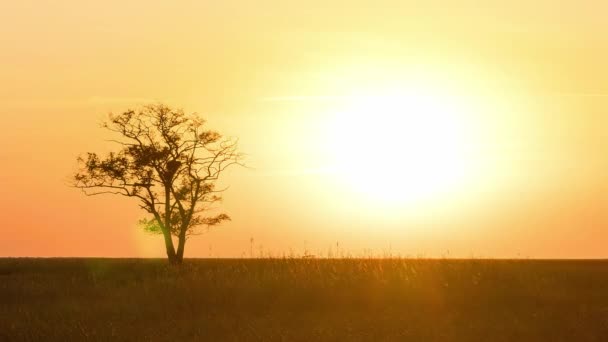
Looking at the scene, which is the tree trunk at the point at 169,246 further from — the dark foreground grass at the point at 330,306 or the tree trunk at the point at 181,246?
the dark foreground grass at the point at 330,306

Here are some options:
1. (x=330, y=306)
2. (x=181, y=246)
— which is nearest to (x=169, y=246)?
(x=181, y=246)

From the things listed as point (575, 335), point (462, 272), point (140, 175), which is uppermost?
point (140, 175)

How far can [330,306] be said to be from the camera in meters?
19.8

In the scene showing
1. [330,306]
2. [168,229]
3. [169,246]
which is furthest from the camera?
[169,246]

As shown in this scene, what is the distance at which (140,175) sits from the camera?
45375 mm

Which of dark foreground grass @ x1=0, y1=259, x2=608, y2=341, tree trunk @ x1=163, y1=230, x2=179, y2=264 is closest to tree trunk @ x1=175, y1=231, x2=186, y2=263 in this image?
tree trunk @ x1=163, y1=230, x2=179, y2=264

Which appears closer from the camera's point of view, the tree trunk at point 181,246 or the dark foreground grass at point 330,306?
the dark foreground grass at point 330,306

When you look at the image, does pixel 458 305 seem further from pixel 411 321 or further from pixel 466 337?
pixel 466 337

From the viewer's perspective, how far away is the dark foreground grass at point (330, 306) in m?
16.1

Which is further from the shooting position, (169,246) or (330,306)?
(169,246)

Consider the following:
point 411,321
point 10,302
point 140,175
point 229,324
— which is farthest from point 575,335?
point 140,175

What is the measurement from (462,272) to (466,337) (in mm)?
7304

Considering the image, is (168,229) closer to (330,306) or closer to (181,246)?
(181,246)

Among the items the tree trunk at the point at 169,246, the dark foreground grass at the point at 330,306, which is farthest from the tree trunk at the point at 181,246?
the dark foreground grass at the point at 330,306
